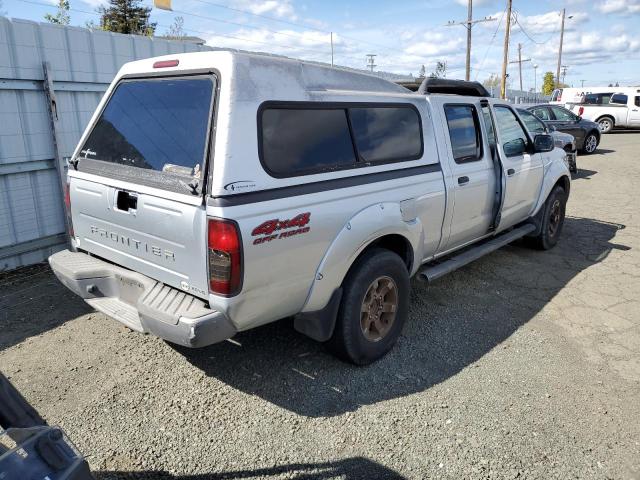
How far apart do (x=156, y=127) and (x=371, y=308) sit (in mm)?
1919

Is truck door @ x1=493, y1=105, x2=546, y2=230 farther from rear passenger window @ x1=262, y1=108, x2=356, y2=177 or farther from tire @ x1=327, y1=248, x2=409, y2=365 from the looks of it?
rear passenger window @ x1=262, y1=108, x2=356, y2=177

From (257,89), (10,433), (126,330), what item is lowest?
(126,330)

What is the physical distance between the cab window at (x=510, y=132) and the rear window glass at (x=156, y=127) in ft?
10.8

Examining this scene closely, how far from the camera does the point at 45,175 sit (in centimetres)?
548

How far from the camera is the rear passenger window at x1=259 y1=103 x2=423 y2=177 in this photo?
287 cm

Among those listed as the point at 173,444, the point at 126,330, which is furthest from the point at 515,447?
the point at 126,330

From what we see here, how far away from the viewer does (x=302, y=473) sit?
2.64 metres

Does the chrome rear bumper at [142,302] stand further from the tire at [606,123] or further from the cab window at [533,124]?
the tire at [606,123]

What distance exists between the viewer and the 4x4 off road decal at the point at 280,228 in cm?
268

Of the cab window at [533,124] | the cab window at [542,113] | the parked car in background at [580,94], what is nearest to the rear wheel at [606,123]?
the parked car in background at [580,94]

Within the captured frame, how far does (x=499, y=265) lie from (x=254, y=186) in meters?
4.06

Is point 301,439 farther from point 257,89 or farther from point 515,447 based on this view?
point 257,89

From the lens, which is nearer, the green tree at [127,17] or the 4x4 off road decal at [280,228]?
the 4x4 off road decal at [280,228]

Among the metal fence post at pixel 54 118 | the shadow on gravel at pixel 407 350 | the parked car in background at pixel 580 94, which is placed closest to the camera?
the shadow on gravel at pixel 407 350
